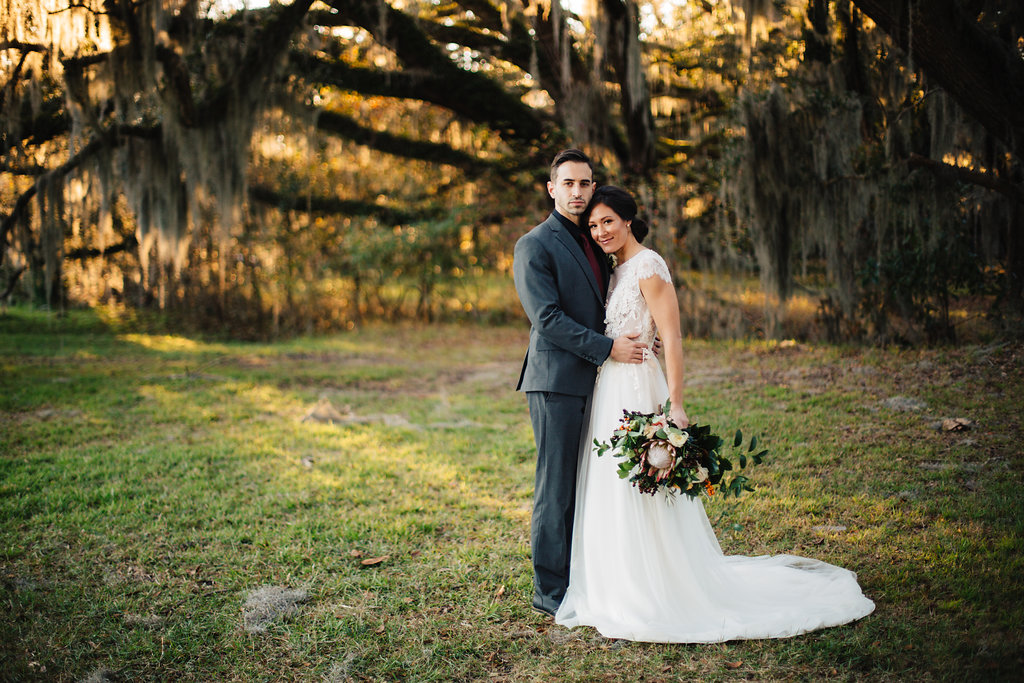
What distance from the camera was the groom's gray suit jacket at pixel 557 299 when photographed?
301 cm

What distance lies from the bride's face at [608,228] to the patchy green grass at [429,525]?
1712 millimetres

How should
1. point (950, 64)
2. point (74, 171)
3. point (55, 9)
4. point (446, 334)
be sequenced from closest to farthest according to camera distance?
point (950, 64), point (55, 9), point (74, 171), point (446, 334)

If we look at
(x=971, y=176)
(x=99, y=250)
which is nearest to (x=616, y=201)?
(x=971, y=176)

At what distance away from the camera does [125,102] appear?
7.62m

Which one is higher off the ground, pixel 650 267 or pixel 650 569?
pixel 650 267

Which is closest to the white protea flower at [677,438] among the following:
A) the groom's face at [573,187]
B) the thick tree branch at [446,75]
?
the groom's face at [573,187]

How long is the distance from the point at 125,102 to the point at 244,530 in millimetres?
5928

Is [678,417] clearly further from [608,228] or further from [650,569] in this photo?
[608,228]

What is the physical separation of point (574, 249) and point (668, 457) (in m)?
1.02

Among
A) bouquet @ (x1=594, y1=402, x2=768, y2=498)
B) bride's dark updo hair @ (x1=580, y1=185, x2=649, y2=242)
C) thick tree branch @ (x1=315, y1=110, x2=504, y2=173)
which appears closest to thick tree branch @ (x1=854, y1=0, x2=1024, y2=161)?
bride's dark updo hair @ (x1=580, y1=185, x2=649, y2=242)

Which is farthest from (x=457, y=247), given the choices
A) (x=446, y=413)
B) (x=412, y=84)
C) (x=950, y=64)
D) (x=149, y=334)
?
(x=950, y=64)

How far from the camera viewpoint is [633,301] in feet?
9.93

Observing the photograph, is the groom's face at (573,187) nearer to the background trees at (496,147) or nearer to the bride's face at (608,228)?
the bride's face at (608,228)

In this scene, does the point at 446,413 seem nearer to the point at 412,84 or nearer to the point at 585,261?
the point at 585,261
